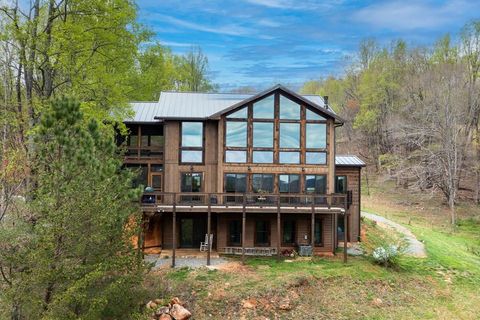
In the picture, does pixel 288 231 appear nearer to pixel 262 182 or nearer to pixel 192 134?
pixel 262 182

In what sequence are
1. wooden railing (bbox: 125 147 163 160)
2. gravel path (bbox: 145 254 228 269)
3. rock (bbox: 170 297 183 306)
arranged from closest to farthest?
rock (bbox: 170 297 183 306) < gravel path (bbox: 145 254 228 269) < wooden railing (bbox: 125 147 163 160)

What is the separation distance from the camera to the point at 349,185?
20797mm

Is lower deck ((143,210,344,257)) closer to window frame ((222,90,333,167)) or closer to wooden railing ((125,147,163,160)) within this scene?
window frame ((222,90,333,167))

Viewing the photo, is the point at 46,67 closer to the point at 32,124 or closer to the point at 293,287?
the point at 32,124

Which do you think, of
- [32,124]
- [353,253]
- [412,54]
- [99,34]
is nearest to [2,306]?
[32,124]

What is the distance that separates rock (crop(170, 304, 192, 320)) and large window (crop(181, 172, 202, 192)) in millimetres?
7347

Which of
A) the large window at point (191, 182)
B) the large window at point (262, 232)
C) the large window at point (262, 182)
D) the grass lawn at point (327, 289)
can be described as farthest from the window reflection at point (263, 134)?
the grass lawn at point (327, 289)

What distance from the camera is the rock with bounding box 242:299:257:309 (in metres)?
13.1

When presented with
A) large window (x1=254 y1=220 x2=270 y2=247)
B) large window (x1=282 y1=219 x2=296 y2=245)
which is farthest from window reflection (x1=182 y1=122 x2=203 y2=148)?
large window (x1=282 y1=219 x2=296 y2=245)

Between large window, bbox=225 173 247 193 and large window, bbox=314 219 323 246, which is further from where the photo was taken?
large window, bbox=314 219 323 246

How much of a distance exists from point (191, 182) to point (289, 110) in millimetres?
6304

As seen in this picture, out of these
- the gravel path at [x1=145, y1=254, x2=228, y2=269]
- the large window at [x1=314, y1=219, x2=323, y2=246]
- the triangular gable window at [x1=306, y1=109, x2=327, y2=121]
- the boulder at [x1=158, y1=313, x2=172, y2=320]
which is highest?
the triangular gable window at [x1=306, y1=109, x2=327, y2=121]

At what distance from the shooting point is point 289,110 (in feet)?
62.0

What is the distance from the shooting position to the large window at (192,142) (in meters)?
18.9
